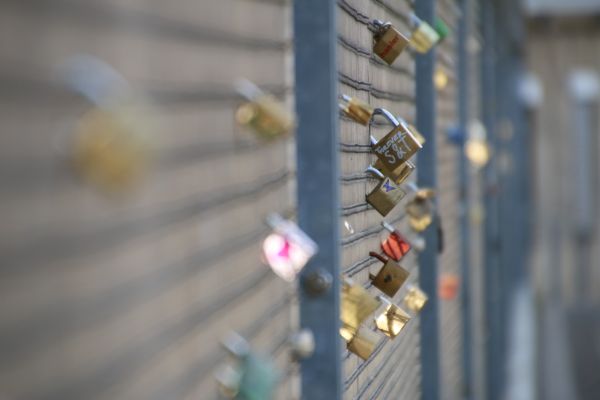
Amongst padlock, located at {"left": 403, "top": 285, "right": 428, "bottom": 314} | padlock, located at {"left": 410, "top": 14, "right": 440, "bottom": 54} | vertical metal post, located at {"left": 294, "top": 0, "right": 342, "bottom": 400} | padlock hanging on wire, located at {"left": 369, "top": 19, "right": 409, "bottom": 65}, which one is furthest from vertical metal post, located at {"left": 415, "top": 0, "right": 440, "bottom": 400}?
vertical metal post, located at {"left": 294, "top": 0, "right": 342, "bottom": 400}

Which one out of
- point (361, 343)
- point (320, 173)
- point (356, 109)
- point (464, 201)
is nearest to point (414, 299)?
point (361, 343)

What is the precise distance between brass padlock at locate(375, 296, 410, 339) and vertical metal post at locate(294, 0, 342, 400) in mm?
→ 404

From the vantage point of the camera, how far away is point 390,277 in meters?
1.98

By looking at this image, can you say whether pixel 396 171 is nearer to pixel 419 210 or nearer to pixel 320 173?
pixel 320 173

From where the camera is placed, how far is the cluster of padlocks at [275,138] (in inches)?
32.9

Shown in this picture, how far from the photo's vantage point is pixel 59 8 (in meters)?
0.82

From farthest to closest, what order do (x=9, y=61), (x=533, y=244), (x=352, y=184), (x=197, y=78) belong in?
1. (x=533, y=244)
2. (x=352, y=184)
3. (x=197, y=78)
4. (x=9, y=61)

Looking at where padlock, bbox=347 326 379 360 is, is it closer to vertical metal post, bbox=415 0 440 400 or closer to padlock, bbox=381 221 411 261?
padlock, bbox=381 221 411 261

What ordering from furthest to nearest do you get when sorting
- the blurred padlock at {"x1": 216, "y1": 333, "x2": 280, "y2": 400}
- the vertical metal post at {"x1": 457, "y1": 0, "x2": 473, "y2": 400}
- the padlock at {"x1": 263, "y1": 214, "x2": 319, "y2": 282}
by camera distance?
the vertical metal post at {"x1": 457, "y1": 0, "x2": 473, "y2": 400}, the padlock at {"x1": 263, "y1": 214, "x2": 319, "y2": 282}, the blurred padlock at {"x1": 216, "y1": 333, "x2": 280, "y2": 400}

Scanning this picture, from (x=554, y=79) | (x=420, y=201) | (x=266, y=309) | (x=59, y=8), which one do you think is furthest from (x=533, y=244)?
(x=59, y=8)

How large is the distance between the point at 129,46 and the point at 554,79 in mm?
12225

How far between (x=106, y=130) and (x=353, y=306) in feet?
3.24

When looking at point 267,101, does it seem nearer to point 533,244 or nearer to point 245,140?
point 245,140

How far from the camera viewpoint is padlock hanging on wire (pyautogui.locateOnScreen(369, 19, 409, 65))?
6.50ft
